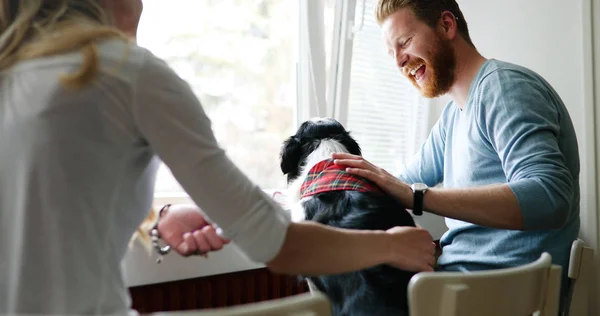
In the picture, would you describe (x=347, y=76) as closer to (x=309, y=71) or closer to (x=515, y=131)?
(x=309, y=71)

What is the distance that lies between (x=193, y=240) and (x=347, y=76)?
116 cm

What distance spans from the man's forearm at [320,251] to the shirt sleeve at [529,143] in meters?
0.50

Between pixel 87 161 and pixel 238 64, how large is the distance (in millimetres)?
1184

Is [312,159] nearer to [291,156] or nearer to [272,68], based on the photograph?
[291,156]

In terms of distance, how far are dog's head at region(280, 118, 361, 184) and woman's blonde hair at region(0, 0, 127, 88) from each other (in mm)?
860

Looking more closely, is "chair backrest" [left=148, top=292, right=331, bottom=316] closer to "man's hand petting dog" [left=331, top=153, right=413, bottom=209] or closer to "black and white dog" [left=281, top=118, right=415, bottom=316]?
"black and white dog" [left=281, top=118, right=415, bottom=316]

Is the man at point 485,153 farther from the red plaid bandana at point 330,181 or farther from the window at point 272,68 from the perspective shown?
the window at point 272,68

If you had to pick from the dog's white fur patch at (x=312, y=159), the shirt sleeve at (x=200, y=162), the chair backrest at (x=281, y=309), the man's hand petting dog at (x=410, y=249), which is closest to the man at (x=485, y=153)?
the dog's white fur patch at (x=312, y=159)

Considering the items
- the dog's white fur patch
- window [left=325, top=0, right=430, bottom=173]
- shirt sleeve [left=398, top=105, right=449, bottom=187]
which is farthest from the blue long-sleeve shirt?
window [left=325, top=0, right=430, bottom=173]

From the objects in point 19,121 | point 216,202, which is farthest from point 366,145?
point 19,121

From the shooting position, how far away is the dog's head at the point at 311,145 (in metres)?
1.49

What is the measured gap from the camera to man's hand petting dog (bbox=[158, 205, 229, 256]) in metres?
1.00

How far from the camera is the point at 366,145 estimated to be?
214cm

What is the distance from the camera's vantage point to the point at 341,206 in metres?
1.22
